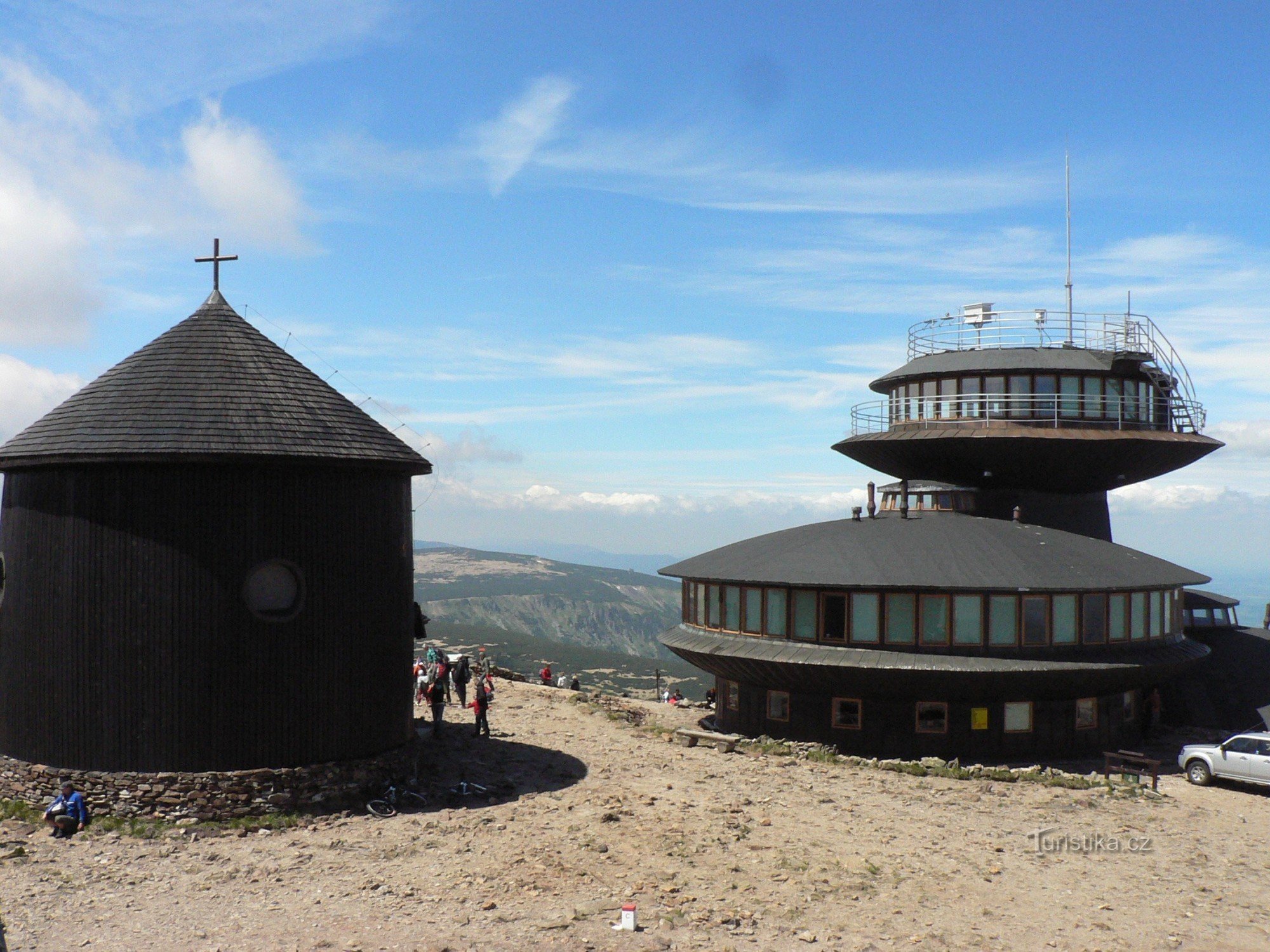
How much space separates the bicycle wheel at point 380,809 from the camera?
21.6 meters

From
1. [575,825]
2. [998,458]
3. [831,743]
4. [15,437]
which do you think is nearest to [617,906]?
[575,825]

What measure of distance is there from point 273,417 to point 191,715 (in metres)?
6.28

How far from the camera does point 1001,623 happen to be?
28.8 meters

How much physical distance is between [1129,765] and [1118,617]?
4065 mm

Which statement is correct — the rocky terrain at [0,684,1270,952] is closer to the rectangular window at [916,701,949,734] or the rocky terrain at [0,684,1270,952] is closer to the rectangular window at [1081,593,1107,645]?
the rectangular window at [916,701,949,734]

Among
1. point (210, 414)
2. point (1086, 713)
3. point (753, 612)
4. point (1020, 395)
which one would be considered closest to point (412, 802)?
point (210, 414)

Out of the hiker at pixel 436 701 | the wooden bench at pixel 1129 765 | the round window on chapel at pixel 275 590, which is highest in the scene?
the round window on chapel at pixel 275 590

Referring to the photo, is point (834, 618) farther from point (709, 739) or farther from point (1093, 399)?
point (1093, 399)

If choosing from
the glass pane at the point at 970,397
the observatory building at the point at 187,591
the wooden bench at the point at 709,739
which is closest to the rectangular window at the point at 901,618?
the wooden bench at the point at 709,739

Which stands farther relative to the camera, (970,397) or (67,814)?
(970,397)

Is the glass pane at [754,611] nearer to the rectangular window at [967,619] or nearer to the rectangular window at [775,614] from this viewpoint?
the rectangular window at [775,614]

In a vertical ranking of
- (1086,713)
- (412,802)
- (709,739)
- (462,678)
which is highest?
(462,678)

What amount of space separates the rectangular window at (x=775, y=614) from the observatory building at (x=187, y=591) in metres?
12.2

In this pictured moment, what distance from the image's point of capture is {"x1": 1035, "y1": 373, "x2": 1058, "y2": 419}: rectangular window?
121ft
